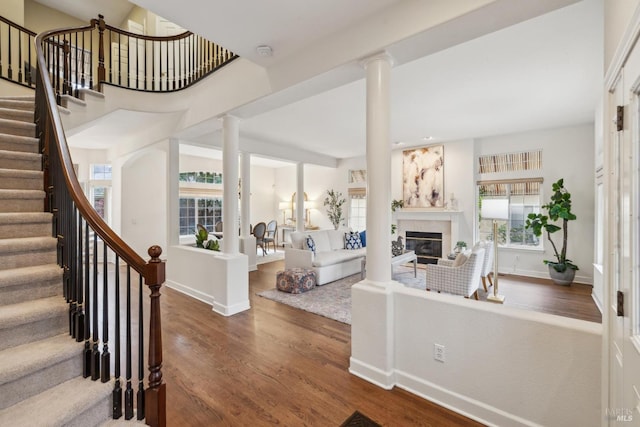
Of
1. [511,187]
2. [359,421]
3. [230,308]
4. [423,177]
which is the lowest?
[359,421]

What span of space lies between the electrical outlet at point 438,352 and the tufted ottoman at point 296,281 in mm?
2757

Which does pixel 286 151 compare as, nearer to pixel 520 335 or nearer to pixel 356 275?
pixel 356 275

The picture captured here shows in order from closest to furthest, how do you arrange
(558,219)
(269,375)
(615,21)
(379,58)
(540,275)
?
(615,21) → (379,58) → (269,375) → (558,219) → (540,275)

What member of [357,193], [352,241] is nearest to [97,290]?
[352,241]

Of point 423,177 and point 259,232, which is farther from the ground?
point 423,177

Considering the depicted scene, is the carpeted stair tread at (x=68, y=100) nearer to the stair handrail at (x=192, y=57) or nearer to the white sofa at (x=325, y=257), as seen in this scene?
the stair handrail at (x=192, y=57)

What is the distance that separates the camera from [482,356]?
1842 mm

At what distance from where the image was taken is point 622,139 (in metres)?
1.23

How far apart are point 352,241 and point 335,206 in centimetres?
249

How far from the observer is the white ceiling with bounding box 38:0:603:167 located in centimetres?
209

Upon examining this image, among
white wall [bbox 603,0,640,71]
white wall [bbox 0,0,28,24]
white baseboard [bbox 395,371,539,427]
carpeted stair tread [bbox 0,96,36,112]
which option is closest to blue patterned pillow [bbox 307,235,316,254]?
white baseboard [bbox 395,371,539,427]

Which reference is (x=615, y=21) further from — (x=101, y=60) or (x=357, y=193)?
(x=357, y=193)

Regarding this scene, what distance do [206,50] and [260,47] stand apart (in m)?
1.84

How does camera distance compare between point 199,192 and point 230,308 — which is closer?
point 230,308
